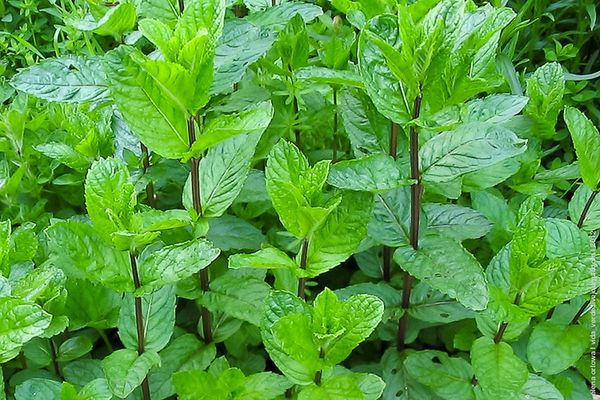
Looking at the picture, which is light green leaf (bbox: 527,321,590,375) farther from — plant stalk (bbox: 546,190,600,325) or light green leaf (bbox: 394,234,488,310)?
light green leaf (bbox: 394,234,488,310)

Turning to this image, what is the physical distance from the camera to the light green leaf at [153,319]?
965 mm

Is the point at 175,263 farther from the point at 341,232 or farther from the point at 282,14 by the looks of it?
the point at 282,14

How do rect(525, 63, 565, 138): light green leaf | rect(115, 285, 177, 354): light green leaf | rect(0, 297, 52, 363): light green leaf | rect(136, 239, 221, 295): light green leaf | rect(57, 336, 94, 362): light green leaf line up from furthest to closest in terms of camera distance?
rect(525, 63, 565, 138): light green leaf → rect(57, 336, 94, 362): light green leaf → rect(115, 285, 177, 354): light green leaf → rect(136, 239, 221, 295): light green leaf → rect(0, 297, 52, 363): light green leaf

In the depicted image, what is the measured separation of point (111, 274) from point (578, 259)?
23.8 inches

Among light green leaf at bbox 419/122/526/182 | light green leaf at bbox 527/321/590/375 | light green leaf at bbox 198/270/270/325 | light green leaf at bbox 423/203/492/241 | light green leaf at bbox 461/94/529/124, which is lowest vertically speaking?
light green leaf at bbox 527/321/590/375

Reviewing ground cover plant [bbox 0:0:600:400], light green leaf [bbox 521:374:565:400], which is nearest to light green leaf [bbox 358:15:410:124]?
ground cover plant [bbox 0:0:600:400]

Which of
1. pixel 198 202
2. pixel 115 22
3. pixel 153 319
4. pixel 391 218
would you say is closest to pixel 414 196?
pixel 391 218

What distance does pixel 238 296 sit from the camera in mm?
998

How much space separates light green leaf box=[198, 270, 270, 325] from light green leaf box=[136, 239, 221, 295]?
12 cm

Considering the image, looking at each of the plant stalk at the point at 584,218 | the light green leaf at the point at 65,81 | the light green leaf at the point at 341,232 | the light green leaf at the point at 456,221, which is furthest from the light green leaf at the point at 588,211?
the light green leaf at the point at 65,81

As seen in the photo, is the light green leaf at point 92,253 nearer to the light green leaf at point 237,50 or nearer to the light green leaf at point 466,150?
the light green leaf at point 237,50

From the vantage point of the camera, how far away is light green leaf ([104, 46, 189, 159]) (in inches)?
33.7

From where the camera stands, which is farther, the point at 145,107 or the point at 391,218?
the point at 391,218

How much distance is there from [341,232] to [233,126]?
196 millimetres
